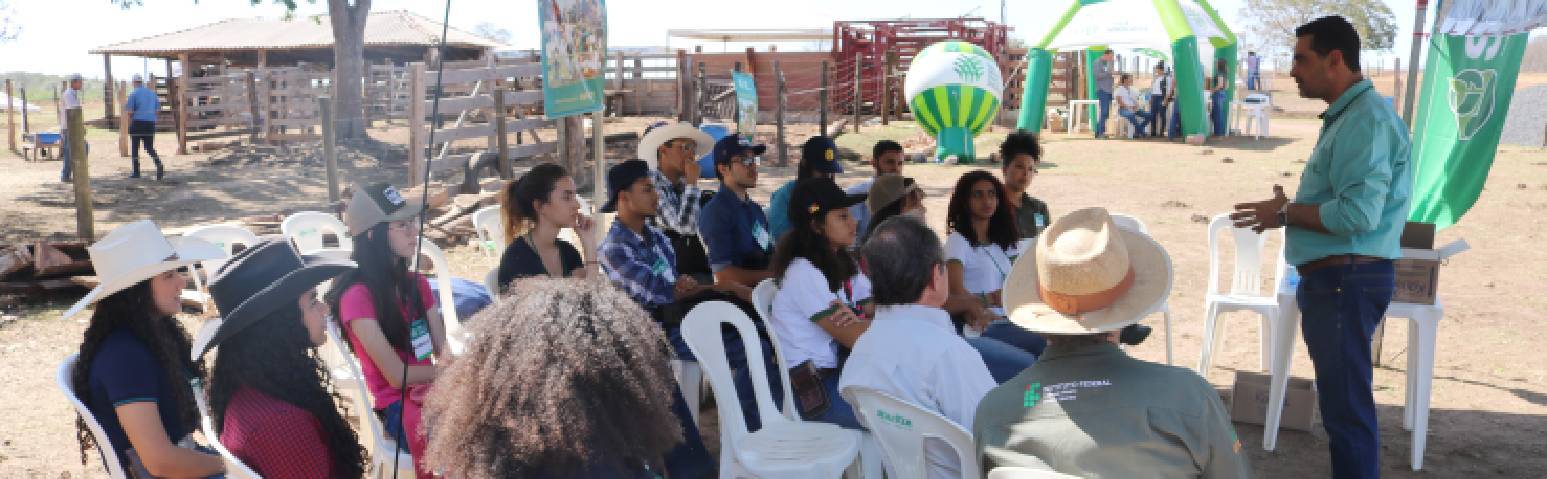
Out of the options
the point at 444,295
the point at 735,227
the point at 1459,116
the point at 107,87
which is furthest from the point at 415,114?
the point at 107,87

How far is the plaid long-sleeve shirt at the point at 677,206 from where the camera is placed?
5.03 meters

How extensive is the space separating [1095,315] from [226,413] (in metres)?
2.02

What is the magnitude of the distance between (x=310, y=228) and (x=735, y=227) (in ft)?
9.20

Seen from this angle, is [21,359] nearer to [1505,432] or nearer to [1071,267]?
[1071,267]

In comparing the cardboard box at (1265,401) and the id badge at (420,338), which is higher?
the id badge at (420,338)

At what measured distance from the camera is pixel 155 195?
14.6 metres

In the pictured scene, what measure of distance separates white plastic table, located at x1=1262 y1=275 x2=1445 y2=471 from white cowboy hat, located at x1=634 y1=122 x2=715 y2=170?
2814 millimetres

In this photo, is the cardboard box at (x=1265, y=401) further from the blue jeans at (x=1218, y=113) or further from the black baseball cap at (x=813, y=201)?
the blue jeans at (x=1218, y=113)

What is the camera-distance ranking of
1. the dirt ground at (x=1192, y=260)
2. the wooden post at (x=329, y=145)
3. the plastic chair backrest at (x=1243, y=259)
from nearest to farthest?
the dirt ground at (x=1192, y=260), the plastic chair backrest at (x=1243, y=259), the wooden post at (x=329, y=145)

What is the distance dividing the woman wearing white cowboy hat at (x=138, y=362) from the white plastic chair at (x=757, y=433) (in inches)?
53.4

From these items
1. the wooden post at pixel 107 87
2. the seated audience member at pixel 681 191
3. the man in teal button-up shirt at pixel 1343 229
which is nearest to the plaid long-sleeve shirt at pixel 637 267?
the seated audience member at pixel 681 191

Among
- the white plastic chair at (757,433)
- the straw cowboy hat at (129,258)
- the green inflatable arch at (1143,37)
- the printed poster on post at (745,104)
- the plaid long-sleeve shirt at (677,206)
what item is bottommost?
the white plastic chair at (757,433)

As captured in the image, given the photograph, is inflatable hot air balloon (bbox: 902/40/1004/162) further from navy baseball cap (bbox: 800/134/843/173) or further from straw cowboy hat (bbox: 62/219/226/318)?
straw cowboy hat (bbox: 62/219/226/318)

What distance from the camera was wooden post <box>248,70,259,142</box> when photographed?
19688 mm
